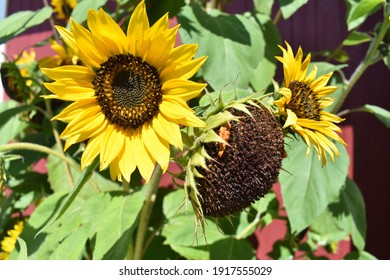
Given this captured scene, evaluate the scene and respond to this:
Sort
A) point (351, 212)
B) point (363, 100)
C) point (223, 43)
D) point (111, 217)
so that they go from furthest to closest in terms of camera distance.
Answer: point (363, 100)
point (351, 212)
point (223, 43)
point (111, 217)

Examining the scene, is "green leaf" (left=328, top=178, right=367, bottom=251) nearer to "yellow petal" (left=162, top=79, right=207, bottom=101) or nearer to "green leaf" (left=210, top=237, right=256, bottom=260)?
"green leaf" (left=210, top=237, right=256, bottom=260)

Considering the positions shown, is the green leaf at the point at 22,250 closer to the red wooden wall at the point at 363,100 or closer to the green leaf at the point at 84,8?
the green leaf at the point at 84,8

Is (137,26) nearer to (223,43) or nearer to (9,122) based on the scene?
(223,43)

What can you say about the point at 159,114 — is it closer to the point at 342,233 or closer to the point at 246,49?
the point at 246,49

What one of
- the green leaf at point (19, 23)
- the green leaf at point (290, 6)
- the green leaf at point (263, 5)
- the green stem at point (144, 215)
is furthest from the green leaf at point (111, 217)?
the green leaf at point (263, 5)

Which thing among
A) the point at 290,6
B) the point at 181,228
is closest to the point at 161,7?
the point at 290,6
